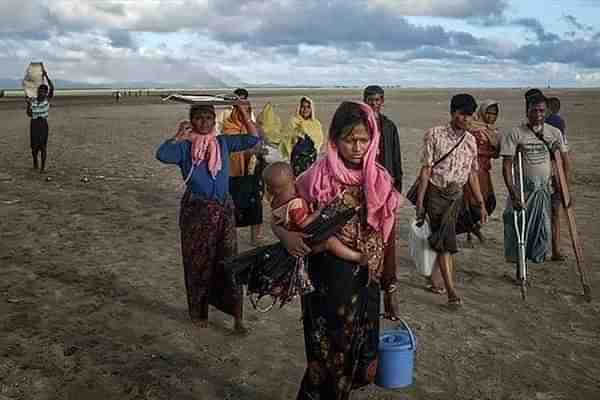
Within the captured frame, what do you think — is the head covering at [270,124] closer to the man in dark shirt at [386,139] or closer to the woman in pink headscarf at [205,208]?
the man in dark shirt at [386,139]

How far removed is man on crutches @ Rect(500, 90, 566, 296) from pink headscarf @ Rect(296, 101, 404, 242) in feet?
11.7

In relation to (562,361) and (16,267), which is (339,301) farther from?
(16,267)

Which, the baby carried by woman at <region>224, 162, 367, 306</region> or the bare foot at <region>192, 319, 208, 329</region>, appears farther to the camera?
the bare foot at <region>192, 319, 208, 329</region>

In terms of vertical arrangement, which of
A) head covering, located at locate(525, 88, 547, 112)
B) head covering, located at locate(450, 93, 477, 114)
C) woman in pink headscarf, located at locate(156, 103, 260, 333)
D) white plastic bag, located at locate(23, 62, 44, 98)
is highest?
white plastic bag, located at locate(23, 62, 44, 98)

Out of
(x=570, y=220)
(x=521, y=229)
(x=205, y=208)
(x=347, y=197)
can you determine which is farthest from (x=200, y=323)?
(x=570, y=220)

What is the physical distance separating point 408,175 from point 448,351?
9134mm

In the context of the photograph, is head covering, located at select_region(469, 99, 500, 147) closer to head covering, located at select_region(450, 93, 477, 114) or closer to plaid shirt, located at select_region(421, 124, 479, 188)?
plaid shirt, located at select_region(421, 124, 479, 188)

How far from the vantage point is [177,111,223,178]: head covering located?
498 centimetres

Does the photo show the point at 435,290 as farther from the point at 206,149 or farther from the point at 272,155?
the point at 272,155

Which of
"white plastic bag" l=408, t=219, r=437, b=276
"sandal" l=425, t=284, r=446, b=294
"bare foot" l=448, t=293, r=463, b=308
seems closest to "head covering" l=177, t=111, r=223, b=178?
"white plastic bag" l=408, t=219, r=437, b=276

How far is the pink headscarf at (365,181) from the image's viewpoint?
3.03m

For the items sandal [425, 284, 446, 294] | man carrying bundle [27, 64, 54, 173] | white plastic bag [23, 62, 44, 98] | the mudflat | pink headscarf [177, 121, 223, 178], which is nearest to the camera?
the mudflat

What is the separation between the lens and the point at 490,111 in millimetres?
7902

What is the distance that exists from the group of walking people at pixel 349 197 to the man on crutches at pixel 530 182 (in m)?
0.01
